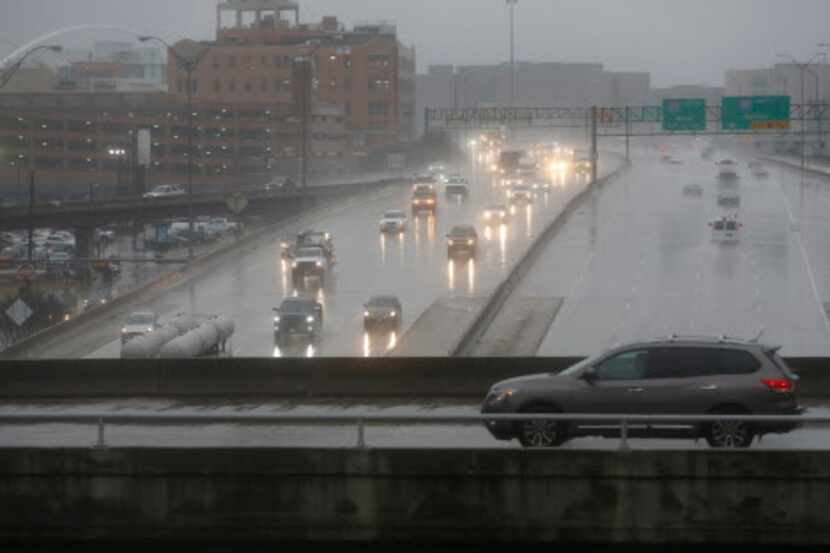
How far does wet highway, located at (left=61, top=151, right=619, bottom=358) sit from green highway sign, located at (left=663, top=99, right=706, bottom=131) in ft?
28.1

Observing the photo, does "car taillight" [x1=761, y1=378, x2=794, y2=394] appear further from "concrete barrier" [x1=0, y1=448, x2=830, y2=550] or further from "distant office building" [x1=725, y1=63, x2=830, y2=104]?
"distant office building" [x1=725, y1=63, x2=830, y2=104]

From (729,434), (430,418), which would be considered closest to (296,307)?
(729,434)

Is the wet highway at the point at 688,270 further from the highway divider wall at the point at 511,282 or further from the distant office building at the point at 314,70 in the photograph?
the distant office building at the point at 314,70

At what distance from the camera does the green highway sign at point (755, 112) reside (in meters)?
56.2

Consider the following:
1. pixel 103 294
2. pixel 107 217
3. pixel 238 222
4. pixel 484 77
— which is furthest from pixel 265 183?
pixel 484 77

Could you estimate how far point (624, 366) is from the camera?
12.4 meters

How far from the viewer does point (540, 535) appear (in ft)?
32.6

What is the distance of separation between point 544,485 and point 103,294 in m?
44.3

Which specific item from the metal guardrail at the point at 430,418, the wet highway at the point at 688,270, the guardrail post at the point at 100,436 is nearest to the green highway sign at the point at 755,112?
the wet highway at the point at 688,270

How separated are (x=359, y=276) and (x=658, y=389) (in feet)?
154

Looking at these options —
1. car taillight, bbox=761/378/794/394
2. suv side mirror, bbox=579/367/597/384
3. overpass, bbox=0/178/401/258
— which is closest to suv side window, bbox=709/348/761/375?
car taillight, bbox=761/378/794/394

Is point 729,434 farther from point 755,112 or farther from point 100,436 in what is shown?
point 755,112

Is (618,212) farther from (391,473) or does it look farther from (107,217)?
(391,473)

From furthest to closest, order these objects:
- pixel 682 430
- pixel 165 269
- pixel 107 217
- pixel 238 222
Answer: pixel 238 222
pixel 107 217
pixel 165 269
pixel 682 430
